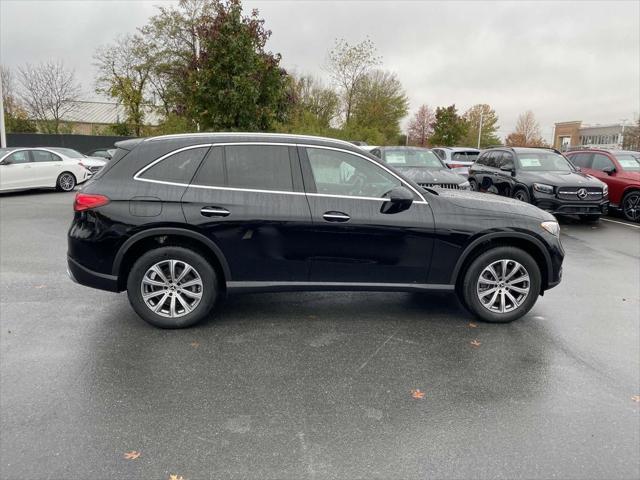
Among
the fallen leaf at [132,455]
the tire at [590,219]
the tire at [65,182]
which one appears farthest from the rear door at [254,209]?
the tire at [65,182]

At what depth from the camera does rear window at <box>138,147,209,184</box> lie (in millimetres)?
4594

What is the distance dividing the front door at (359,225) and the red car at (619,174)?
10.2 meters

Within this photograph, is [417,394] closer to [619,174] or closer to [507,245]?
[507,245]

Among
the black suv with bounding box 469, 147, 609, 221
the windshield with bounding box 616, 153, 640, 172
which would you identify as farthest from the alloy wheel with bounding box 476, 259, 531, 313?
the windshield with bounding box 616, 153, 640, 172

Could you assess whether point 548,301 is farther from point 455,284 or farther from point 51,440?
point 51,440

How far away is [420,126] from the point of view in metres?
63.3

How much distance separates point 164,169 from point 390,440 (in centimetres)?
307

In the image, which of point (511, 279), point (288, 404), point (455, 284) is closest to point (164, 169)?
point (288, 404)

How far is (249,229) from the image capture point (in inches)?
180

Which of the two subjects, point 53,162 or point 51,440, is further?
point 53,162

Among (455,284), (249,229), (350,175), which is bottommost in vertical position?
(455,284)

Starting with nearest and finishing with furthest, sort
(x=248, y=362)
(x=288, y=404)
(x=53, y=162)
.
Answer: (x=288, y=404)
(x=248, y=362)
(x=53, y=162)

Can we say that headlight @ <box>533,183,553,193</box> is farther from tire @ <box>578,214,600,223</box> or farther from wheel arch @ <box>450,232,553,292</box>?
wheel arch @ <box>450,232,553,292</box>

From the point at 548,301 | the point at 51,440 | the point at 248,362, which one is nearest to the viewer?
the point at 51,440
